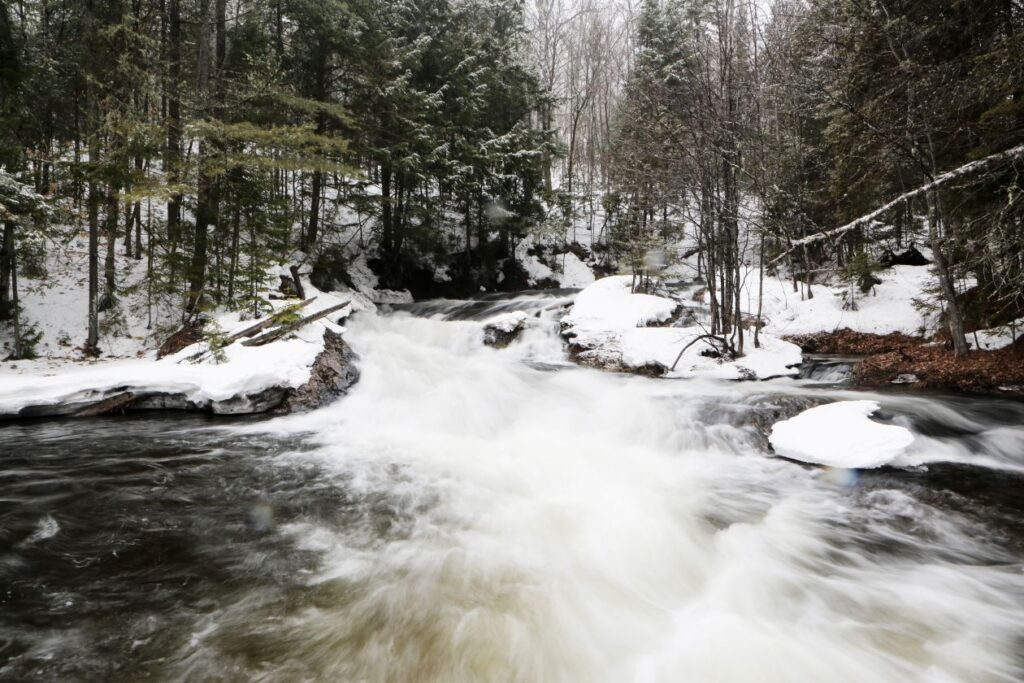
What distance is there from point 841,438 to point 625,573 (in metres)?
3.72

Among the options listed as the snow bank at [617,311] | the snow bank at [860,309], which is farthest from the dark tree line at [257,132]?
the snow bank at [860,309]

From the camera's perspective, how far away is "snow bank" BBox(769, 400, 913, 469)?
17.8 feet

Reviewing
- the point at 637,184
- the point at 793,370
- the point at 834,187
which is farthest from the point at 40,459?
the point at 834,187

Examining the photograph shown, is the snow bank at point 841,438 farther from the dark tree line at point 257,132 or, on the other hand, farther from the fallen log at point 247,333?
the dark tree line at point 257,132

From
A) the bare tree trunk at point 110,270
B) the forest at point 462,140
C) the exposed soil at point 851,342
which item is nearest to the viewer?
the forest at point 462,140

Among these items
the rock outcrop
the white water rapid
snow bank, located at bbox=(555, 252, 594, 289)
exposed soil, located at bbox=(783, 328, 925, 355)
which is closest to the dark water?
the white water rapid

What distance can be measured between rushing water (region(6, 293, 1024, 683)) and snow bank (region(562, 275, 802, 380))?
2.63m

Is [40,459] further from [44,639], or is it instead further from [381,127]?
[381,127]

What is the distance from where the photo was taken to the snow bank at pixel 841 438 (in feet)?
17.8

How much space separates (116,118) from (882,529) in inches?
565

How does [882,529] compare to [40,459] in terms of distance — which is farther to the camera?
[40,459]

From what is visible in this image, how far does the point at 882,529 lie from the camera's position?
14.0 feet

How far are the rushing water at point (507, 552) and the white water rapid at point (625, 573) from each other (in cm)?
2

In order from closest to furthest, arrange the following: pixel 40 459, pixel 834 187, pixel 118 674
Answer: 1. pixel 118 674
2. pixel 40 459
3. pixel 834 187
